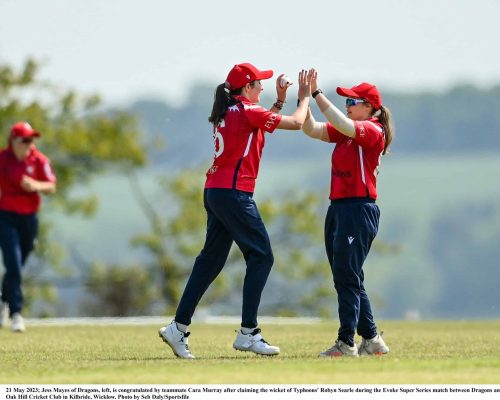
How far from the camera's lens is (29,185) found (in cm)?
1586

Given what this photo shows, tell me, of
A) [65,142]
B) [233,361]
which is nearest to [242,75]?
[233,361]

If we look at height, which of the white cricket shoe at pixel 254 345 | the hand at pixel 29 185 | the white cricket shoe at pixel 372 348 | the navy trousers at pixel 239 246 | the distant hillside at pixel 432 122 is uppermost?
the navy trousers at pixel 239 246

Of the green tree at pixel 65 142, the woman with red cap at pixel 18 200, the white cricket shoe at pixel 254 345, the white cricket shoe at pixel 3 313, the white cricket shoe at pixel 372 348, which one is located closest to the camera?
the white cricket shoe at pixel 254 345

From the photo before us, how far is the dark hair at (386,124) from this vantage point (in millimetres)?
11125

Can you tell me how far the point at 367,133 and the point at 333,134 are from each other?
1.29 feet

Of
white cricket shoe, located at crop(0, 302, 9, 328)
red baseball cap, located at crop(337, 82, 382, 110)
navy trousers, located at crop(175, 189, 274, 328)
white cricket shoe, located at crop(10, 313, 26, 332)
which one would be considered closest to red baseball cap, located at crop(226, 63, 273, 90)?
red baseball cap, located at crop(337, 82, 382, 110)

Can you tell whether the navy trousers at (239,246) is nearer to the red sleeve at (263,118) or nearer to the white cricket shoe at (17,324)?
the red sleeve at (263,118)

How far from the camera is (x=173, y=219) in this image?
40.9m

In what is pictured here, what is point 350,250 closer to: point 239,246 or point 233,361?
point 239,246

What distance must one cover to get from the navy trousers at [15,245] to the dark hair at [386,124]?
244 inches

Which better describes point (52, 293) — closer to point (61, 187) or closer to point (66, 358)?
point (61, 187)

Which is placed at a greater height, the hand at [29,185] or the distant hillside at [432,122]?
the hand at [29,185]

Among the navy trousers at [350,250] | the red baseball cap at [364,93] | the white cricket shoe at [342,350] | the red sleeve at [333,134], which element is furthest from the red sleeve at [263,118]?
the white cricket shoe at [342,350]
